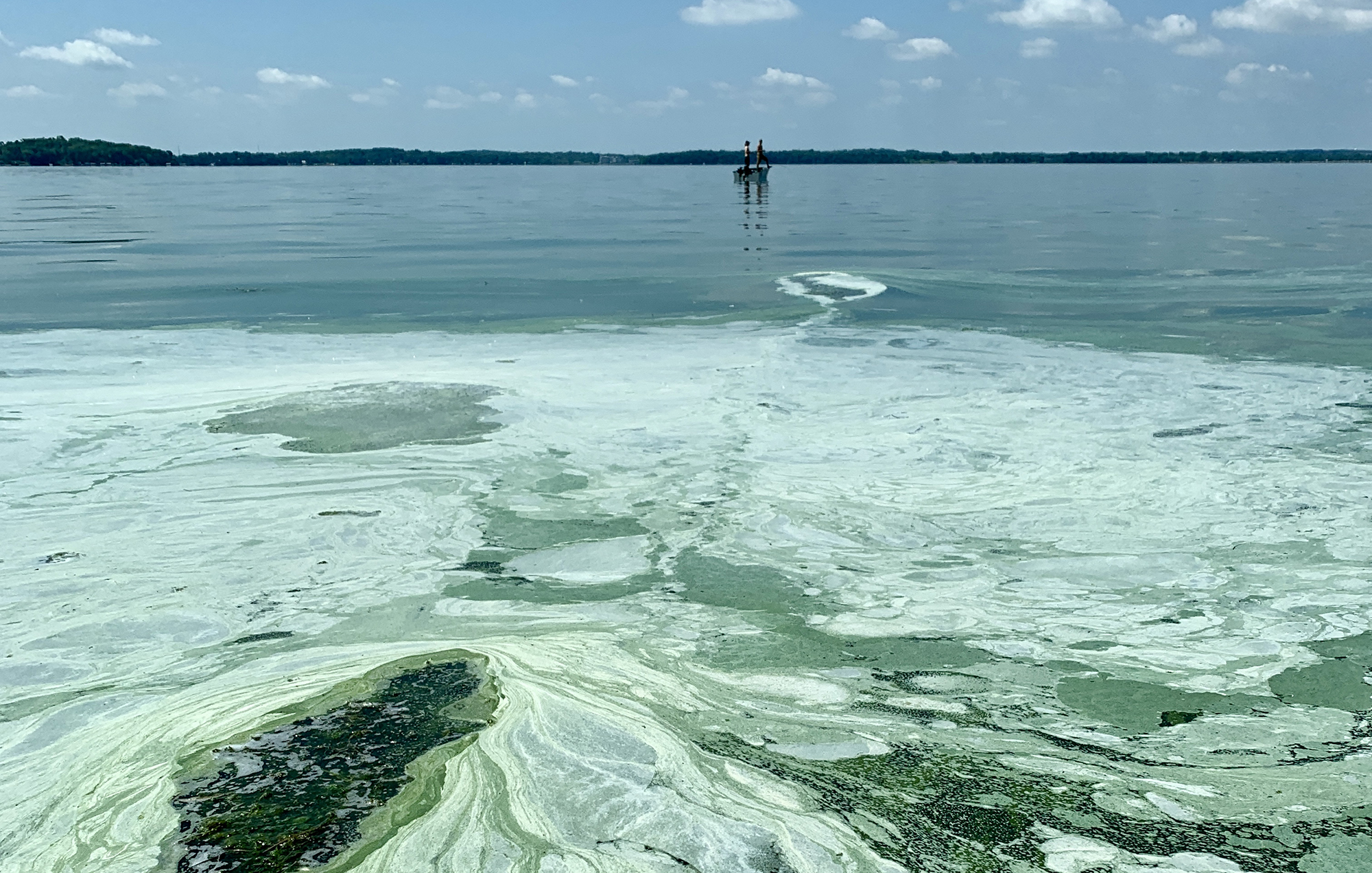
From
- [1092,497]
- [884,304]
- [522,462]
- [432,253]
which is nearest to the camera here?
[1092,497]

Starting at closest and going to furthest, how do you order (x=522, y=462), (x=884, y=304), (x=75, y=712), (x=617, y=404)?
1. (x=75, y=712)
2. (x=522, y=462)
3. (x=617, y=404)
4. (x=884, y=304)

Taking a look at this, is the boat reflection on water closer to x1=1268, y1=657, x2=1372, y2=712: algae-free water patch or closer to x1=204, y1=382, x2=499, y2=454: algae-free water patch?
x1=204, y1=382, x2=499, y2=454: algae-free water patch

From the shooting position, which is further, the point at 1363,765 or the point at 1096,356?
the point at 1096,356

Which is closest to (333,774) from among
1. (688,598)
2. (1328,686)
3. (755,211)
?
(688,598)

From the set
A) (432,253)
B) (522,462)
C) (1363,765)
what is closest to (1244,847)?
(1363,765)

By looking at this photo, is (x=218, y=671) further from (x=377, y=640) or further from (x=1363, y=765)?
(x=1363, y=765)

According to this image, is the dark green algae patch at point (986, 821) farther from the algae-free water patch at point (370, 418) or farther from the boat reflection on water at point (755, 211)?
the boat reflection on water at point (755, 211)
